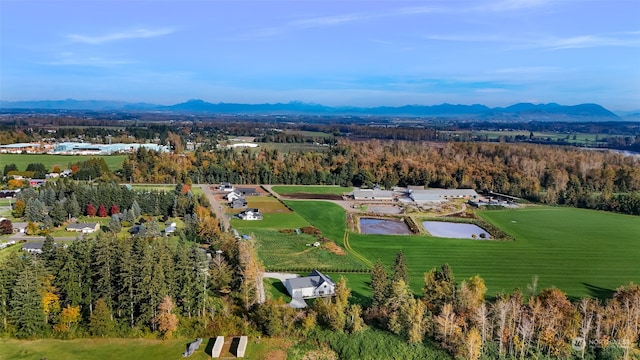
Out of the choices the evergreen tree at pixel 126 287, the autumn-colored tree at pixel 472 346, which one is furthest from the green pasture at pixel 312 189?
the autumn-colored tree at pixel 472 346

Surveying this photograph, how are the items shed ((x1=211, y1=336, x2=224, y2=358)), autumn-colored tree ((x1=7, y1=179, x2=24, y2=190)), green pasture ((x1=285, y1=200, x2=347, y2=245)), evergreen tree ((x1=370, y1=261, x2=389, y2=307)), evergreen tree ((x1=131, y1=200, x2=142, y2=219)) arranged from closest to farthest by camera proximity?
shed ((x1=211, y1=336, x2=224, y2=358))
evergreen tree ((x1=370, y1=261, x2=389, y2=307))
green pasture ((x1=285, y1=200, x2=347, y2=245))
evergreen tree ((x1=131, y1=200, x2=142, y2=219))
autumn-colored tree ((x1=7, y1=179, x2=24, y2=190))

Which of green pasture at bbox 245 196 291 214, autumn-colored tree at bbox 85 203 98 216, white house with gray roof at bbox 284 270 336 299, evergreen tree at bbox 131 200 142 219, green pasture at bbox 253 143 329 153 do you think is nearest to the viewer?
white house with gray roof at bbox 284 270 336 299

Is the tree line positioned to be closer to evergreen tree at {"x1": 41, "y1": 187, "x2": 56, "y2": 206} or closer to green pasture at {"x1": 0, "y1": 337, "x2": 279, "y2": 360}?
evergreen tree at {"x1": 41, "y1": 187, "x2": 56, "y2": 206}

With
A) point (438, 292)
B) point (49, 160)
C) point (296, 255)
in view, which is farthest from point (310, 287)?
point (49, 160)

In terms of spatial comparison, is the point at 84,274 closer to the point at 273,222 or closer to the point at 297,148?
the point at 273,222

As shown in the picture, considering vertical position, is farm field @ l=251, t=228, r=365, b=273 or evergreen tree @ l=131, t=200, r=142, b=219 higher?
evergreen tree @ l=131, t=200, r=142, b=219

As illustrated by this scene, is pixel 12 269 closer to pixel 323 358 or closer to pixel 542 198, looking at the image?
pixel 323 358

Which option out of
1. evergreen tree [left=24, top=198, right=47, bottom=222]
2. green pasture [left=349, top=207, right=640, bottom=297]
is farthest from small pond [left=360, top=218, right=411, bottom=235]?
evergreen tree [left=24, top=198, right=47, bottom=222]
